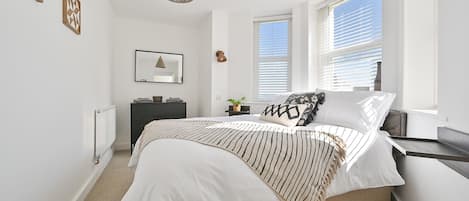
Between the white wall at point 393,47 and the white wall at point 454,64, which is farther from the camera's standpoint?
the white wall at point 393,47

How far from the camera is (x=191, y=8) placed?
3.69 meters

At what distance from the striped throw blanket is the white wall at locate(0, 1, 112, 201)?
27.2 inches

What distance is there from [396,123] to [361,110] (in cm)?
32

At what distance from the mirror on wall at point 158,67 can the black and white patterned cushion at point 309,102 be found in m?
2.53

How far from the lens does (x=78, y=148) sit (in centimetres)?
207

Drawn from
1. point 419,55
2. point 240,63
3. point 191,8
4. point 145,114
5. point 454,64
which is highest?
point 191,8

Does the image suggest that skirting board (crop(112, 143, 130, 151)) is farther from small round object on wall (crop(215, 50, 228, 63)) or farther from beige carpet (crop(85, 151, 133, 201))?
small round object on wall (crop(215, 50, 228, 63))

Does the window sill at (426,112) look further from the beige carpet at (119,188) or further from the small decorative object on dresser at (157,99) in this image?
the small decorative object on dresser at (157,99)

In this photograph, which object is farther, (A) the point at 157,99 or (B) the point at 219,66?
(A) the point at 157,99

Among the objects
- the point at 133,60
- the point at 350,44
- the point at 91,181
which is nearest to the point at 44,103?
the point at 91,181

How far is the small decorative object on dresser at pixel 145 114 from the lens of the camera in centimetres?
382

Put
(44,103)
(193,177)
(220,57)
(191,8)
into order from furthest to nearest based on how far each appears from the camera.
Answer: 1. (220,57)
2. (191,8)
3. (44,103)
4. (193,177)

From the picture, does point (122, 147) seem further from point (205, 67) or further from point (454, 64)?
point (454, 64)

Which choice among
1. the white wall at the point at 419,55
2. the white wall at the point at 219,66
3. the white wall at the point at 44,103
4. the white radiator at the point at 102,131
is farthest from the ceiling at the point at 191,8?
the white wall at the point at 419,55
